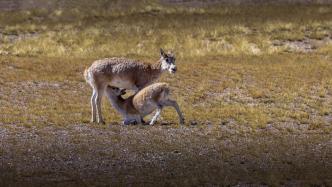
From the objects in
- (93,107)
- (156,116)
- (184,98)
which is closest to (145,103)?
(156,116)

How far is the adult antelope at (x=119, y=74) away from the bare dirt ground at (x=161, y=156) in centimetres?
116

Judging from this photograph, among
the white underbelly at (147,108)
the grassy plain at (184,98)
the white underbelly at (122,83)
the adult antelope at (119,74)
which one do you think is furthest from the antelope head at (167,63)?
the white underbelly at (147,108)

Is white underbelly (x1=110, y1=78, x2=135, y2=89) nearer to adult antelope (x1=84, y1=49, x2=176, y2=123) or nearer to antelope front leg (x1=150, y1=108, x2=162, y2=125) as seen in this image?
adult antelope (x1=84, y1=49, x2=176, y2=123)

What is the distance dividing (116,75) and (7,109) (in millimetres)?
4948

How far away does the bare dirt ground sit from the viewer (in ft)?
51.8

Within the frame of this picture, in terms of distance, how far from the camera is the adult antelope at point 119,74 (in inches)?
875

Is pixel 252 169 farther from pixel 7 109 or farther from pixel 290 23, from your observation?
pixel 290 23

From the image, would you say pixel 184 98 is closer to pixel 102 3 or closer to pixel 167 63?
pixel 167 63

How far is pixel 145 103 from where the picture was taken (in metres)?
21.6

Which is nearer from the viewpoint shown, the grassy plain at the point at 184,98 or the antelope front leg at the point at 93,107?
the grassy plain at the point at 184,98

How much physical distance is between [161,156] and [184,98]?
10504 mm

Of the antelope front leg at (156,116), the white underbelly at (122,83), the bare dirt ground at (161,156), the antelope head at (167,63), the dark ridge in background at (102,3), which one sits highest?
the dark ridge in background at (102,3)

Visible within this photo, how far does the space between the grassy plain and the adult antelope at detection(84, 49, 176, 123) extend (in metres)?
0.91

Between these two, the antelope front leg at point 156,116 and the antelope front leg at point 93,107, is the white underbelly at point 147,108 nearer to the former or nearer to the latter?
the antelope front leg at point 156,116
